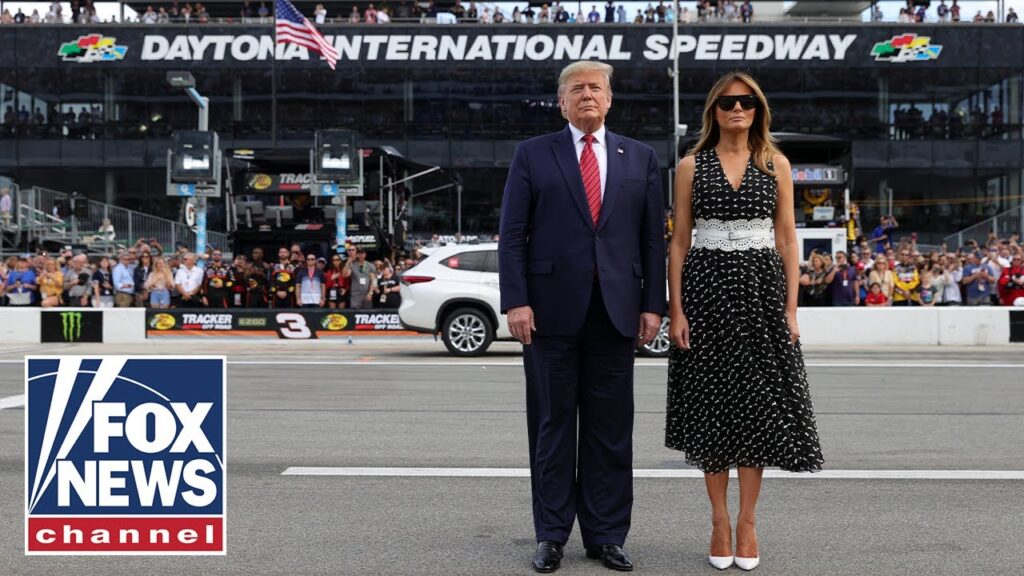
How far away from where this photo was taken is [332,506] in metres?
6.09

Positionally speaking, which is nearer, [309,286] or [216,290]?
[309,286]

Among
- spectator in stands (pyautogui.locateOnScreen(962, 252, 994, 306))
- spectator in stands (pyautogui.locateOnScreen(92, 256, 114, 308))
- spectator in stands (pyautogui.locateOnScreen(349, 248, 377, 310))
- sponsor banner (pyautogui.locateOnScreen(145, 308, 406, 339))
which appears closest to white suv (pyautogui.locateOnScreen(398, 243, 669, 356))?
sponsor banner (pyautogui.locateOnScreen(145, 308, 406, 339))

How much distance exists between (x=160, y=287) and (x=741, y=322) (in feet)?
57.3

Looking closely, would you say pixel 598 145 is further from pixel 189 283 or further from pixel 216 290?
pixel 189 283

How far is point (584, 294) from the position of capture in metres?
4.86

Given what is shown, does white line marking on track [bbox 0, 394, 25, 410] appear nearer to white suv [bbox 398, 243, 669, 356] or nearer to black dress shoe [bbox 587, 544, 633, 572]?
white suv [bbox 398, 243, 669, 356]

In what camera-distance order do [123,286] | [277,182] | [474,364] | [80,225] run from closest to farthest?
1. [474,364]
2. [123,286]
3. [277,182]
4. [80,225]

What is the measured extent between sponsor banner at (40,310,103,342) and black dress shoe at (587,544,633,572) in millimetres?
16931

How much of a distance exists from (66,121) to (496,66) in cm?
1630

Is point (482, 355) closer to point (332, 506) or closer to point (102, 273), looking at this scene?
point (102, 273)

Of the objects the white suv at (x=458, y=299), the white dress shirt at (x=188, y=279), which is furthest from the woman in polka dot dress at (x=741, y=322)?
the white dress shirt at (x=188, y=279)

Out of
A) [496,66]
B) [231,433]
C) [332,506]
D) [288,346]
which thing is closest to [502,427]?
[231,433]

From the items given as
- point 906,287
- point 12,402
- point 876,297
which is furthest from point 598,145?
point 906,287

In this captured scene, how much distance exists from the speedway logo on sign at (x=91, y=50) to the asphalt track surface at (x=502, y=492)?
3391 centimetres
